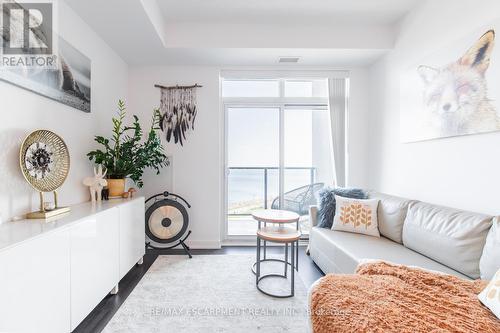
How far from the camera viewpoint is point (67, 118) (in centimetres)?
202

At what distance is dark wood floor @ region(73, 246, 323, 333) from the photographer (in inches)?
68.3

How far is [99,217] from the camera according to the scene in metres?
1.78

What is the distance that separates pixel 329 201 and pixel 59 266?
244cm

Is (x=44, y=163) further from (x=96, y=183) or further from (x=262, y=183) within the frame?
(x=262, y=183)

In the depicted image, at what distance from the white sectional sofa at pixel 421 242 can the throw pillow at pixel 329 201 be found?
3.8 inches

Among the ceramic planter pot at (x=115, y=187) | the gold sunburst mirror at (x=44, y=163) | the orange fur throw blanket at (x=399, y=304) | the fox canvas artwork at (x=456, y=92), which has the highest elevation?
the fox canvas artwork at (x=456, y=92)

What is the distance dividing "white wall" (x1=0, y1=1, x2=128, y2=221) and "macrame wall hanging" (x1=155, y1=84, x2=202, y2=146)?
1.82 feet

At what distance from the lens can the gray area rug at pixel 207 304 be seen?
1.71m

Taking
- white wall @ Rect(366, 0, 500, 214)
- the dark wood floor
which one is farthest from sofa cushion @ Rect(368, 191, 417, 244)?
the dark wood floor

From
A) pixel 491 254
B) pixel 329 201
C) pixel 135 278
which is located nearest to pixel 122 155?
pixel 135 278

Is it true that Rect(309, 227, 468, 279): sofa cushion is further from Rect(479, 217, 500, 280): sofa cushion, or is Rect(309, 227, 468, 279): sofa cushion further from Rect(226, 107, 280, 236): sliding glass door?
Rect(226, 107, 280, 236): sliding glass door

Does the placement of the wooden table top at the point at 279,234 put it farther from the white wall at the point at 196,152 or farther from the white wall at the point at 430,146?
the white wall at the point at 430,146

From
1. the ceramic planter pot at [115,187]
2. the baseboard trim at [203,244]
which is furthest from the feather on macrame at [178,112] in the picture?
the baseboard trim at [203,244]

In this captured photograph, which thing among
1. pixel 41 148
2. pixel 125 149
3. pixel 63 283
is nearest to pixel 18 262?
pixel 63 283
